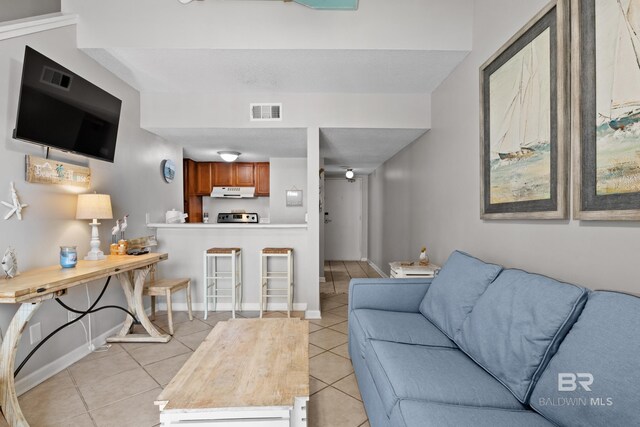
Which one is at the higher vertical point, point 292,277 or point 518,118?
point 518,118

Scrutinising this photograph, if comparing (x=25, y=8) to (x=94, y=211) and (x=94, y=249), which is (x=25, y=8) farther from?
(x=94, y=249)

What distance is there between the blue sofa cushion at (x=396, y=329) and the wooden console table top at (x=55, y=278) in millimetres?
1801

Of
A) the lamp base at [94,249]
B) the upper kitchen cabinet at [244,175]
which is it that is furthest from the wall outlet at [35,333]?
the upper kitchen cabinet at [244,175]

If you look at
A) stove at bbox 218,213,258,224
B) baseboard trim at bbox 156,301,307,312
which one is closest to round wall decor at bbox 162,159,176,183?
stove at bbox 218,213,258,224

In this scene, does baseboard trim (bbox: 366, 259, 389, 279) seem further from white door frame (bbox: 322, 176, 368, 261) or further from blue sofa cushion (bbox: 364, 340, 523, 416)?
blue sofa cushion (bbox: 364, 340, 523, 416)

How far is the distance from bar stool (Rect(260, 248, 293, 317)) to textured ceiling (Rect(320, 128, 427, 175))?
5.01 ft

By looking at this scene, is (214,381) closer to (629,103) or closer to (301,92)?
(629,103)

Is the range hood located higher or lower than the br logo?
higher

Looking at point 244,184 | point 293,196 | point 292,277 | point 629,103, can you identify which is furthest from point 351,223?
point 629,103

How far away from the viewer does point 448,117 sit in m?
2.70

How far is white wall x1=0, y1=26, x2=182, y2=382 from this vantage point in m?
1.85

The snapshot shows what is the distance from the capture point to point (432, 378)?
3.89 ft

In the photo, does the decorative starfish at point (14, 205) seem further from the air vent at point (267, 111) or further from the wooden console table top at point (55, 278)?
the air vent at point (267, 111)

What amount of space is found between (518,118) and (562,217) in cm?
67
